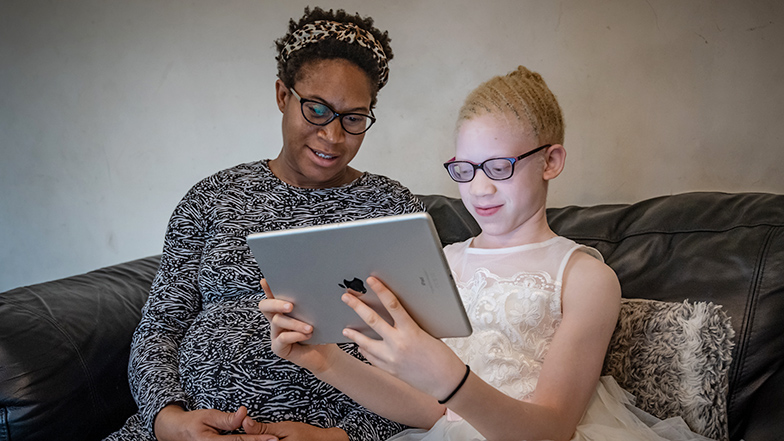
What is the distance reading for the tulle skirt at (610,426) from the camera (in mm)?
1094

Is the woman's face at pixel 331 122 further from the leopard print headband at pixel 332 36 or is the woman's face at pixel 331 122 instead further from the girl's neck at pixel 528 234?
the girl's neck at pixel 528 234

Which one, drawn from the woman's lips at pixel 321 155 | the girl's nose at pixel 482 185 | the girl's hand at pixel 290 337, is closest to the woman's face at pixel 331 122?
the woman's lips at pixel 321 155

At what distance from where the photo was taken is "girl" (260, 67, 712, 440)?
1058mm

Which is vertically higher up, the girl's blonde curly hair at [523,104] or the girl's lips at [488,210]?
the girl's blonde curly hair at [523,104]

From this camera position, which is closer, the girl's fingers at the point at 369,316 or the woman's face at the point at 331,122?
the girl's fingers at the point at 369,316

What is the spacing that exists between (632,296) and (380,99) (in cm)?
118

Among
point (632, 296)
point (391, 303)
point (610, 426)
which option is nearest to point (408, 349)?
point (391, 303)

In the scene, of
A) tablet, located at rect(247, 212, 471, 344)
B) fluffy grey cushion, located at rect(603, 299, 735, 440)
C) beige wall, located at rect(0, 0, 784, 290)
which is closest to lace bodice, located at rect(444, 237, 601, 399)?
fluffy grey cushion, located at rect(603, 299, 735, 440)

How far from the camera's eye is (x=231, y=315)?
4.69 ft

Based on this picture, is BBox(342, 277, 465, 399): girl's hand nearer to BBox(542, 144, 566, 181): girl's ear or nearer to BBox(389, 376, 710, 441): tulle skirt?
BBox(389, 376, 710, 441): tulle skirt

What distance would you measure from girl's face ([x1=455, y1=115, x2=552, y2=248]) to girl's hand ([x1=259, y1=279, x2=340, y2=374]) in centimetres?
43

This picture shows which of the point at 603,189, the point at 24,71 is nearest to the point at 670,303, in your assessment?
the point at 603,189

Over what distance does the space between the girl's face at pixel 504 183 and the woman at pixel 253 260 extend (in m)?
0.35

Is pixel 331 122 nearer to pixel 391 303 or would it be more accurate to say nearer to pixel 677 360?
pixel 391 303
